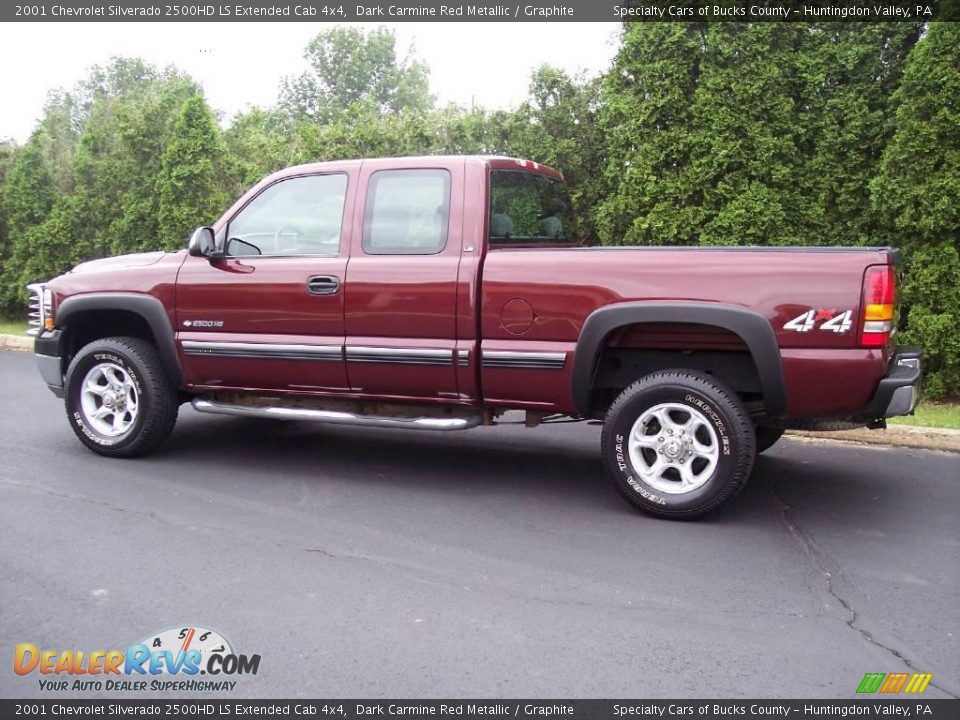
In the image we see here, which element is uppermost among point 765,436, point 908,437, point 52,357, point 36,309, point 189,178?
point 189,178

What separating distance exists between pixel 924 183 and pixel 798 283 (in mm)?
3871

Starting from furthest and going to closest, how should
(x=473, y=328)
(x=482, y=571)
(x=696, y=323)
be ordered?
(x=473, y=328) → (x=696, y=323) → (x=482, y=571)

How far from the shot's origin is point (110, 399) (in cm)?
591

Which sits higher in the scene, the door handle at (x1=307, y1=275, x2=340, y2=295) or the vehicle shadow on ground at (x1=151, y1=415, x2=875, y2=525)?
the door handle at (x1=307, y1=275, x2=340, y2=295)

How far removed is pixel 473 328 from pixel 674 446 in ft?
4.30

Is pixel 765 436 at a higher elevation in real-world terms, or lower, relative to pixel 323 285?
lower

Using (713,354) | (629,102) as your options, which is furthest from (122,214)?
(713,354)

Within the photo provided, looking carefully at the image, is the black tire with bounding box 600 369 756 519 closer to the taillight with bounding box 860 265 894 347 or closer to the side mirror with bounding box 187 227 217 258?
the taillight with bounding box 860 265 894 347

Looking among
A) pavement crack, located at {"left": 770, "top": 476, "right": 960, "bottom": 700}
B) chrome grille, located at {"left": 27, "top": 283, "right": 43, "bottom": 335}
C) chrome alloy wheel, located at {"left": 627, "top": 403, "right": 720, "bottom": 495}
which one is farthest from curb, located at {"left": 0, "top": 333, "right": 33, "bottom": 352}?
pavement crack, located at {"left": 770, "top": 476, "right": 960, "bottom": 700}

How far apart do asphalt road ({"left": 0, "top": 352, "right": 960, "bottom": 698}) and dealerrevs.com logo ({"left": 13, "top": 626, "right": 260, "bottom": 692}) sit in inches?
2.2

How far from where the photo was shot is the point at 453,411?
5.34 metres

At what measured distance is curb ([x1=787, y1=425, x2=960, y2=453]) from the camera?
20.9ft

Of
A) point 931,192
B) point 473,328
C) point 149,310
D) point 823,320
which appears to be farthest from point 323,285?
point 931,192
